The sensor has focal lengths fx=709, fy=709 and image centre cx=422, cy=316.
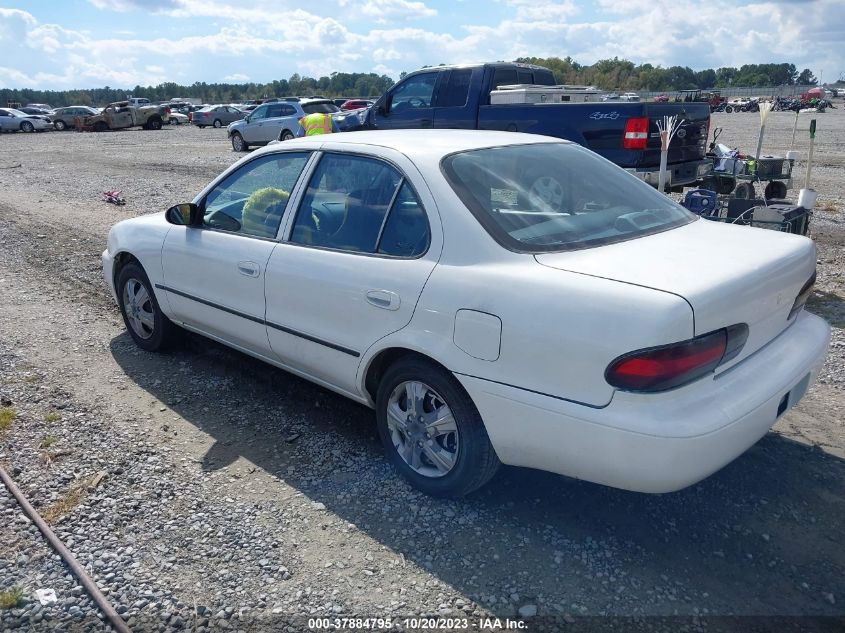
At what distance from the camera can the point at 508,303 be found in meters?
2.82

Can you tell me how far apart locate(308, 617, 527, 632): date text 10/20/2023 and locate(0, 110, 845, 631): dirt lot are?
0.03 metres

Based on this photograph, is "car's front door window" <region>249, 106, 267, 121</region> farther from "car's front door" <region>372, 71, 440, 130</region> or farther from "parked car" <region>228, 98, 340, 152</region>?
"car's front door" <region>372, 71, 440, 130</region>

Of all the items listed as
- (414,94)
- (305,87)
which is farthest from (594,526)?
(305,87)

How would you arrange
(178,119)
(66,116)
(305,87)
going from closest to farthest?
(66,116)
(178,119)
(305,87)

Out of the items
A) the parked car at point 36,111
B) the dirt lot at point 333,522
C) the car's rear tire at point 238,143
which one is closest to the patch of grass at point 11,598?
the dirt lot at point 333,522

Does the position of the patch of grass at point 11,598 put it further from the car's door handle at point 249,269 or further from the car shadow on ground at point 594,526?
the car's door handle at point 249,269

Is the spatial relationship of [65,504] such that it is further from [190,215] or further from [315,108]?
[315,108]

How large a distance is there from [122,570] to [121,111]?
136ft

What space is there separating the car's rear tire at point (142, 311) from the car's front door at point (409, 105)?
6.41m

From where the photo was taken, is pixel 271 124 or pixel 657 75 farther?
pixel 657 75

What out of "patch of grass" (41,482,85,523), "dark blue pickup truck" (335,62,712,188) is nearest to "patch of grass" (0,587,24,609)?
"patch of grass" (41,482,85,523)

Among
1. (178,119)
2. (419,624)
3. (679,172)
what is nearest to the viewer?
(419,624)

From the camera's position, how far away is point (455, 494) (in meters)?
3.30

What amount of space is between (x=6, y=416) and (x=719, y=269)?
413 centimetres
